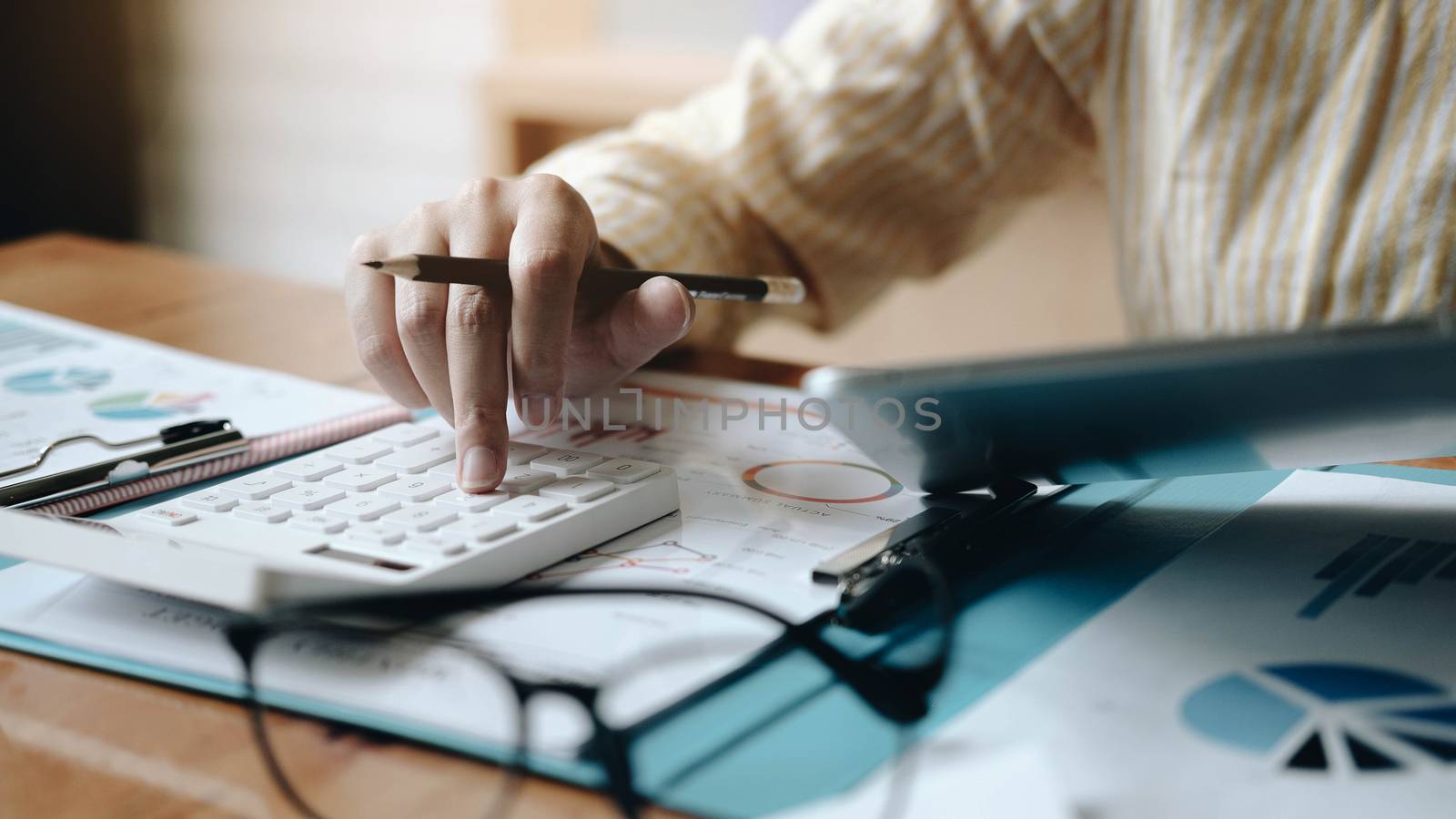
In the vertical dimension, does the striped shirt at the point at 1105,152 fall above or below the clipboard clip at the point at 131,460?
above

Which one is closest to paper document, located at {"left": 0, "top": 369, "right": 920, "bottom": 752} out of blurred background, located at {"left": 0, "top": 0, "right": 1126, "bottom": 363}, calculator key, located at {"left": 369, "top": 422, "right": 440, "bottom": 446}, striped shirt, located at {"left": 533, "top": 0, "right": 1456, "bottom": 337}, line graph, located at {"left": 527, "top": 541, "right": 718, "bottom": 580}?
line graph, located at {"left": 527, "top": 541, "right": 718, "bottom": 580}

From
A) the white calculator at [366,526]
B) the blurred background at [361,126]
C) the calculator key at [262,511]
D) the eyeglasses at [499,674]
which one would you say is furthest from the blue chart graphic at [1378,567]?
the blurred background at [361,126]

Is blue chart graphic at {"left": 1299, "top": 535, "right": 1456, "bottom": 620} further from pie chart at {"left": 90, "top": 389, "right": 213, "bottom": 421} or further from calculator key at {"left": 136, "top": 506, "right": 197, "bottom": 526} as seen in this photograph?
pie chart at {"left": 90, "top": 389, "right": 213, "bottom": 421}

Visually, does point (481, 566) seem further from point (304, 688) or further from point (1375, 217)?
point (1375, 217)

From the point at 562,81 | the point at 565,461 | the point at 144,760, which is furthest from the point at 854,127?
the point at 562,81

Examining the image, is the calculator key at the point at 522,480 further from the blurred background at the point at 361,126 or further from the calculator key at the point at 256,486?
the blurred background at the point at 361,126

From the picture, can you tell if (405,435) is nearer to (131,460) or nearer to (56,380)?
(131,460)

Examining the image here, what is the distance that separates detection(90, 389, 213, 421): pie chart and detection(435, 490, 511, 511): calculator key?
24 centimetres

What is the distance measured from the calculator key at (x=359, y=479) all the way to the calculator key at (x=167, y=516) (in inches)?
2.0

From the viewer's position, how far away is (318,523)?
0.41 meters

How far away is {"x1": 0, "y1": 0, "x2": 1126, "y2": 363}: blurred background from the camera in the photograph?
1.45 meters

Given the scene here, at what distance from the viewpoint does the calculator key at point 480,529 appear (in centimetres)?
40

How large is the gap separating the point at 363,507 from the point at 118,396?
291 mm

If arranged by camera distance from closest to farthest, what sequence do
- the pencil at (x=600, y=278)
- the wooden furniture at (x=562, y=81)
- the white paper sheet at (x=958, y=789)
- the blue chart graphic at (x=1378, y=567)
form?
the white paper sheet at (x=958, y=789) < the blue chart graphic at (x=1378, y=567) < the pencil at (x=600, y=278) < the wooden furniture at (x=562, y=81)
